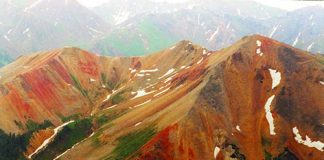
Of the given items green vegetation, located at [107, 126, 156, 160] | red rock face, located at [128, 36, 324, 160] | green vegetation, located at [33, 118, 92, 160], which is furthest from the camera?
green vegetation, located at [33, 118, 92, 160]

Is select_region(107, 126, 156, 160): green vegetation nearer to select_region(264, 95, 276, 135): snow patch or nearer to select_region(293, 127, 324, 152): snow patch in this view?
select_region(264, 95, 276, 135): snow patch

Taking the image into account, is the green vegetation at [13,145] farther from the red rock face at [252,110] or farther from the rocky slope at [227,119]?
the red rock face at [252,110]

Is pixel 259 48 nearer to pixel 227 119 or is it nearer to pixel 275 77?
pixel 275 77

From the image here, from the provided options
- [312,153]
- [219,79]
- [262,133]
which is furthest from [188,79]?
[312,153]

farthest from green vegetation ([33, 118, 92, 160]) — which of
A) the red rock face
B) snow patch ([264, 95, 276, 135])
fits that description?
snow patch ([264, 95, 276, 135])

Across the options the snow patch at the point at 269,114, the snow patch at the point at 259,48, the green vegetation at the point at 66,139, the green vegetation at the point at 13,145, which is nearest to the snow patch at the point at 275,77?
the snow patch at the point at 269,114

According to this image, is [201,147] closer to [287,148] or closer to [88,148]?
[287,148]

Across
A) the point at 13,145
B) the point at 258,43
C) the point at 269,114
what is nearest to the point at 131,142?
the point at 269,114
